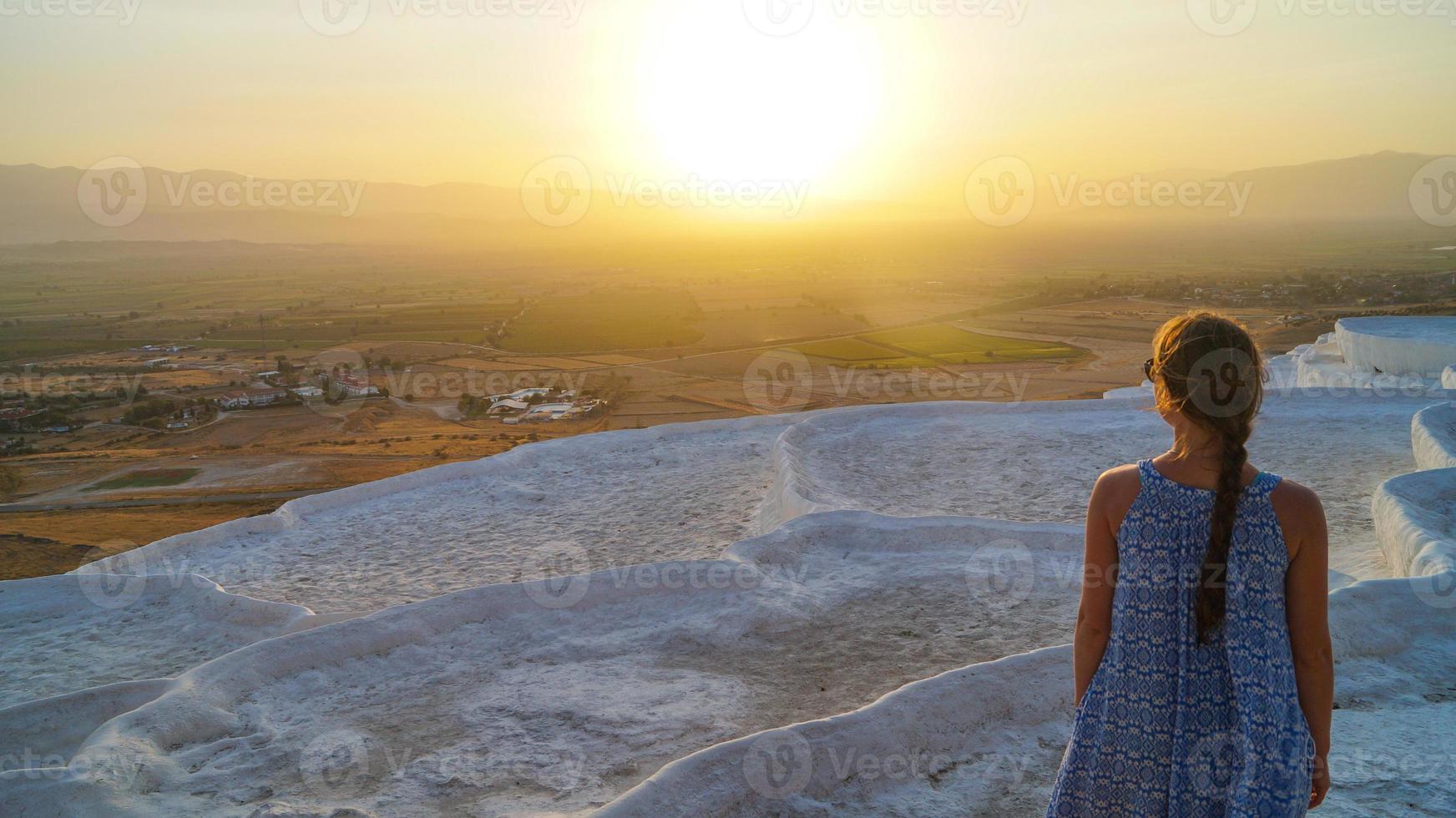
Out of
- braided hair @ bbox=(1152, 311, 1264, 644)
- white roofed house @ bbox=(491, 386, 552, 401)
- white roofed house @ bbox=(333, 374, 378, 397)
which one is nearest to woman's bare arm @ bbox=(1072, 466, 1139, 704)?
braided hair @ bbox=(1152, 311, 1264, 644)

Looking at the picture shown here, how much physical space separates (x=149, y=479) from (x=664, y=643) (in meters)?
29.6

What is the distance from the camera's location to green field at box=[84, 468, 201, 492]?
29328 millimetres

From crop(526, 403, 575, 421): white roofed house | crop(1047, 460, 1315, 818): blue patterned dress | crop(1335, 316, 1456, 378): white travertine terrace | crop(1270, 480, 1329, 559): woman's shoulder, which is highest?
crop(1335, 316, 1456, 378): white travertine terrace

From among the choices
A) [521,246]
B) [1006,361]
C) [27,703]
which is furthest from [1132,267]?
[521,246]

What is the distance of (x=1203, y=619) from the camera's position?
2473 mm

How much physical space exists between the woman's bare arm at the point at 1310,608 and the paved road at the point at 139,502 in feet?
87.9

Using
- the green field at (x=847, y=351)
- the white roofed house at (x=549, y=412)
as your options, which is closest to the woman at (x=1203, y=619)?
the white roofed house at (x=549, y=412)

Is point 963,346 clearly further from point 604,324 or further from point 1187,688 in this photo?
point 1187,688

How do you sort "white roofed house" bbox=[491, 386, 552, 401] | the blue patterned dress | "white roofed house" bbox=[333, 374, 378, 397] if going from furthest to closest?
1. "white roofed house" bbox=[333, 374, 378, 397]
2. "white roofed house" bbox=[491, 386, 552, 401]
3. the blue patterned dress

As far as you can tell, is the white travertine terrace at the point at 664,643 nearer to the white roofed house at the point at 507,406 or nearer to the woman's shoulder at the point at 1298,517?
the woman's shoulder at the point at 1298,517

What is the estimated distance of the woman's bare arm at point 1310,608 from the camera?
228 cm

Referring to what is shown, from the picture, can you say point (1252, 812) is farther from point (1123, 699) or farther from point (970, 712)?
point (970, 712)

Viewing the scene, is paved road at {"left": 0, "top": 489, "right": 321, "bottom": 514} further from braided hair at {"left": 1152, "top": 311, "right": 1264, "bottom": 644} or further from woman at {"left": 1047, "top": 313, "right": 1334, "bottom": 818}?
braided hair at {"left": 1152, "top": 311, "right": 1264, "bottom": 644}

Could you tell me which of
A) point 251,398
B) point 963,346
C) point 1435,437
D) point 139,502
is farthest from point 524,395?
point 1435,437
